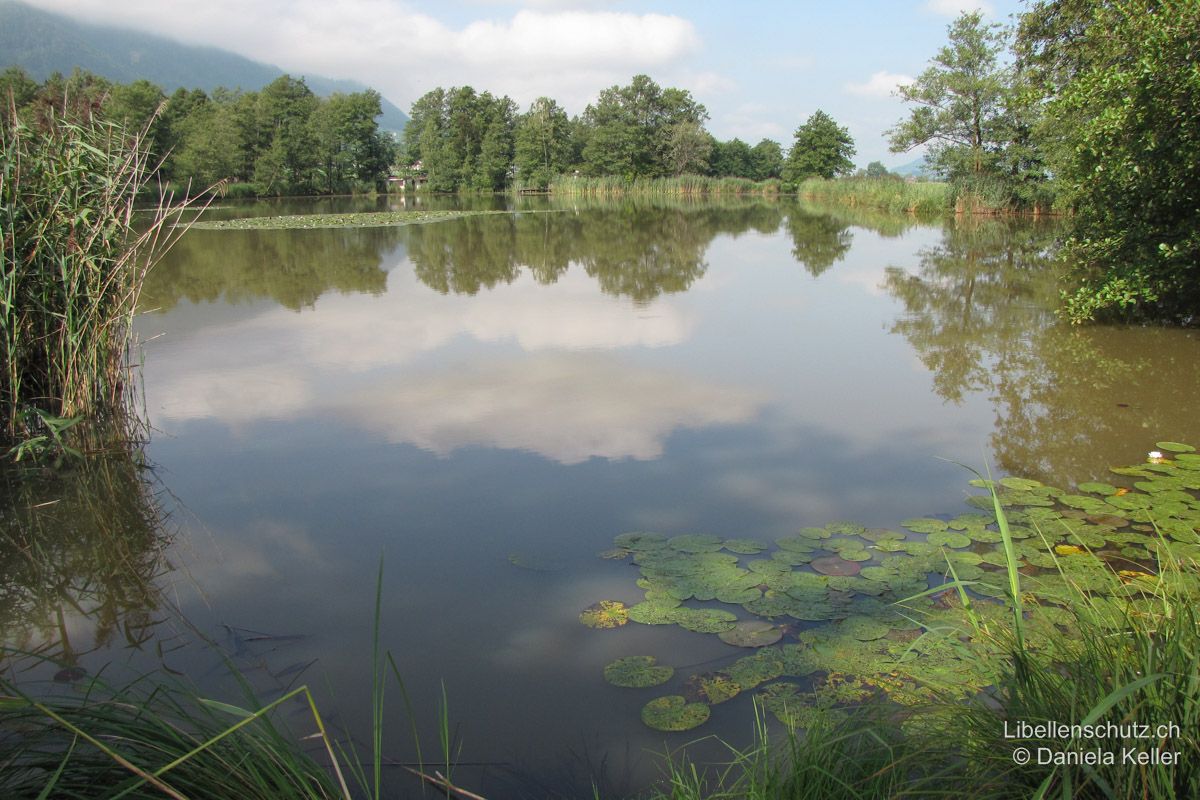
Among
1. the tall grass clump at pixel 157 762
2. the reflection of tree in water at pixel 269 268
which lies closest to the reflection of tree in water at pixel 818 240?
the reflection of tree in water at pixel 269 268

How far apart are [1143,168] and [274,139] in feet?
153

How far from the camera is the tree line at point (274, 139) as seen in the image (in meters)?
39.8

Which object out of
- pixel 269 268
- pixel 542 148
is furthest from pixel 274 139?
pixel 269 268

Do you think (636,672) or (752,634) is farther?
(752,634)

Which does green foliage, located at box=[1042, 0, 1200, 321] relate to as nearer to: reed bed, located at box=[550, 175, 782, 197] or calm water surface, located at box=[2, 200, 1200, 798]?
calm water surface, located at box=[2, 200, 1200, 798]

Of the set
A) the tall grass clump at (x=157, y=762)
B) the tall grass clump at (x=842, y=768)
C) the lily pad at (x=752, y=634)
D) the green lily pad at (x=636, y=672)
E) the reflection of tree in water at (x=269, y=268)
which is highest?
the reflection of tree in water at (x=269, y=268)

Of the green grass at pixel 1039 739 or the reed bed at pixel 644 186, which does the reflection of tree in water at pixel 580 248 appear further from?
the reed bed at pixel 644 186

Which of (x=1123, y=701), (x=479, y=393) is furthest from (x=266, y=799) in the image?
(x=479, y=393)

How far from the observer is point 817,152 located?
180 feet

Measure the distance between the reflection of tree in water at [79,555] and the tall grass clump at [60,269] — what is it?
61 centimetres

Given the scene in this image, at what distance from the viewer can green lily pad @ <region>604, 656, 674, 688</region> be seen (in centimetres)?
270

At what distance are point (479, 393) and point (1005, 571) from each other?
3940 mm

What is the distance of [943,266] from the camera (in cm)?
1318

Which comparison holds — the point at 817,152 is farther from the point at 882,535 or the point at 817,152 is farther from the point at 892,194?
the point at 882,535
